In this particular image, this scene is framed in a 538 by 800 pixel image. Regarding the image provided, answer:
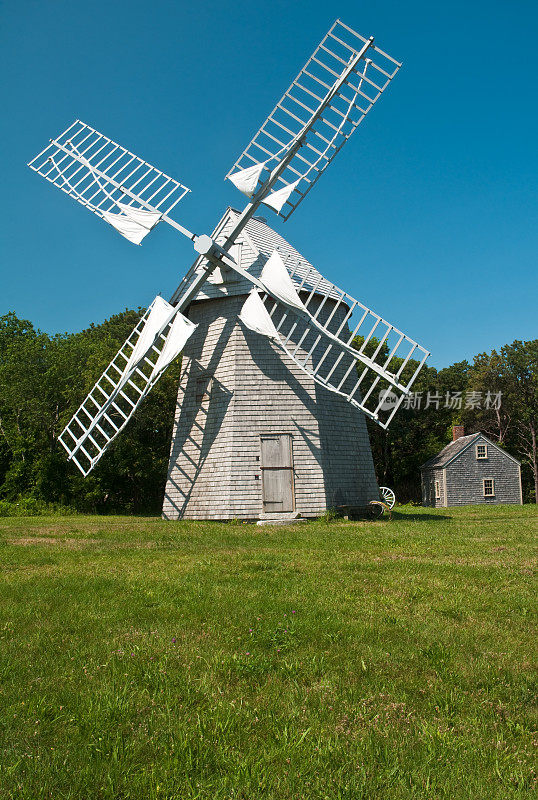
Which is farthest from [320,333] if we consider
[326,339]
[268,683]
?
[268,683]

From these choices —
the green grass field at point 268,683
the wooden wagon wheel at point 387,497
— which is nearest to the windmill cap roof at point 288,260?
the wooden wagon wheel at point 387,497

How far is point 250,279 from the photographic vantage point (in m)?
17.4

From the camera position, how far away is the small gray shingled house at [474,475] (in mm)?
37375

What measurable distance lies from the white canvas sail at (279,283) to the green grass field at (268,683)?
9647 mm

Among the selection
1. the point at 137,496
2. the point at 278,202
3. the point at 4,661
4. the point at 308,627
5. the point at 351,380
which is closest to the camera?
the point at 4,661

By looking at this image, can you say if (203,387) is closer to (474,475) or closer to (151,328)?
(151,328)

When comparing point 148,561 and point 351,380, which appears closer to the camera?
point 148,561

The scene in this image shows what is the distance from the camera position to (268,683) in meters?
4.27

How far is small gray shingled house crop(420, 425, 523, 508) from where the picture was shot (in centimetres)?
3738

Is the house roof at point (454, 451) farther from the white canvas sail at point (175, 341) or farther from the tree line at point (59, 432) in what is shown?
the white canvas sail at point (175, 341)

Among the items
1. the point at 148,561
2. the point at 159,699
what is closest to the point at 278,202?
the point at 148,561

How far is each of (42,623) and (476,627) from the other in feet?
13.5

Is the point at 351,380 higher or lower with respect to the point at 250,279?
lower

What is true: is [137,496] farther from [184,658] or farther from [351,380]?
[184,658]
